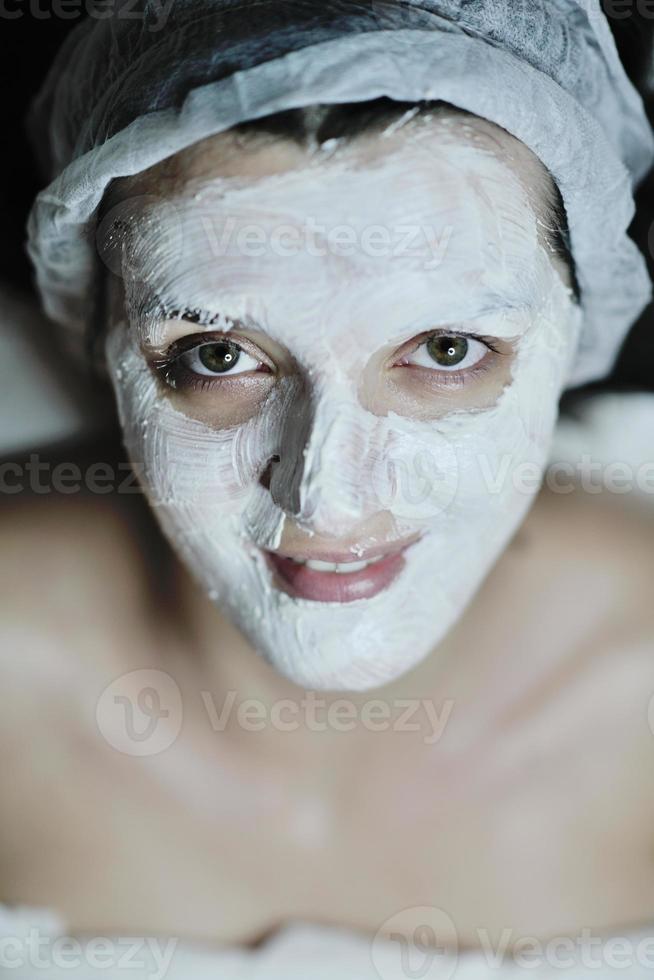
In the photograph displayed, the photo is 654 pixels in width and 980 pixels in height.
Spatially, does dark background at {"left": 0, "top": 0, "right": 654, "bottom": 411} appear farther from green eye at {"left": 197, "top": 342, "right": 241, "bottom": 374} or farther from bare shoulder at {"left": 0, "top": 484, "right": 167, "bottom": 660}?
green eye at {"left": 197, "top": 342, "right": 241, "bottom": 374}

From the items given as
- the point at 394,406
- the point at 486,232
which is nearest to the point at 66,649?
the point at 394,406

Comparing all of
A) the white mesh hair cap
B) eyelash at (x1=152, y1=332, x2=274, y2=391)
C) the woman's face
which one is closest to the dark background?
the white mesh hair cap

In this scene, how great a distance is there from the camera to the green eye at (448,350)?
77cm

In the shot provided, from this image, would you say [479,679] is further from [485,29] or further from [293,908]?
[485,29]

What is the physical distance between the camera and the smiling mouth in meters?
0.85

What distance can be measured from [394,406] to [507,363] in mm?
103

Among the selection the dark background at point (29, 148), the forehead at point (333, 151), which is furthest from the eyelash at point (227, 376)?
the dark background at point (29, 148)

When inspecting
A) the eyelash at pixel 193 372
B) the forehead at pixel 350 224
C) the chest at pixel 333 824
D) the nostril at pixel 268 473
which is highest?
the forehead at pixel 350 224

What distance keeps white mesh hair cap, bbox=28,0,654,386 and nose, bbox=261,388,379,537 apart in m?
0.21

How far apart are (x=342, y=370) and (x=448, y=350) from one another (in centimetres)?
9

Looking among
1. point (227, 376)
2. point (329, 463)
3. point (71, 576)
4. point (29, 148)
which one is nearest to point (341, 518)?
point (329, 463)

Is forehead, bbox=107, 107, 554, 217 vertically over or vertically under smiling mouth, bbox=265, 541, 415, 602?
over

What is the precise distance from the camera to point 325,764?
1153 mm

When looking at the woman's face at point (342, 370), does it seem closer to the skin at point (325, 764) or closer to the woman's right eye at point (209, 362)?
the woman's right eye at point (209, 362)
